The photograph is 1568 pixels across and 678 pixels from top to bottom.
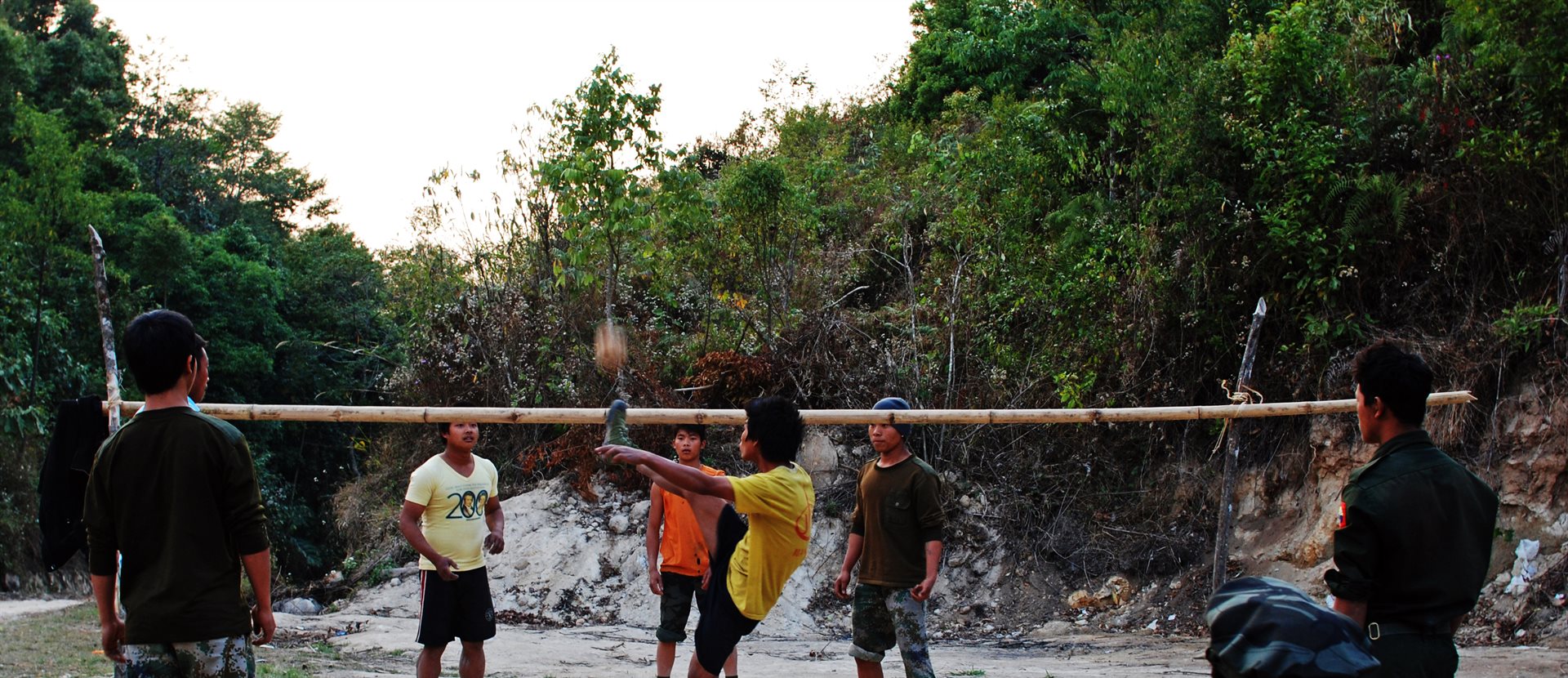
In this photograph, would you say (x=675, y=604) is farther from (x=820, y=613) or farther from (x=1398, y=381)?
(x=820, y=613)

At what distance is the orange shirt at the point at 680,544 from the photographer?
6492 mm

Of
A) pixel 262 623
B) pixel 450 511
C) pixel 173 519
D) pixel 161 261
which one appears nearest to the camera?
pixel 173 519

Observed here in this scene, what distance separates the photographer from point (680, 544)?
6.55 metres

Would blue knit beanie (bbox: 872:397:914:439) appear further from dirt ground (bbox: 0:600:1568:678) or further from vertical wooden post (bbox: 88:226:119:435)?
vertical wooden post (bbox: 88:226:119:435)

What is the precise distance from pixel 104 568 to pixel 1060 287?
10.5m

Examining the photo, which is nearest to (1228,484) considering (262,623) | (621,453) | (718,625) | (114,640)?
(718,625)

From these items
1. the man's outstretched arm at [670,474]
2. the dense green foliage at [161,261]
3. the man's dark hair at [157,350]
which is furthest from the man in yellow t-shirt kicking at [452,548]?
the dense green foliage at [161,261]

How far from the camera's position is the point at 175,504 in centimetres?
345

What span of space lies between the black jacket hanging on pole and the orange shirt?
2.91m

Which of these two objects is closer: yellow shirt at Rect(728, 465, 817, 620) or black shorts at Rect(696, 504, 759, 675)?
yellow shirt at Rect(728, 465, 817, 620)

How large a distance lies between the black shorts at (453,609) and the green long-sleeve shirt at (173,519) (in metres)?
2.24

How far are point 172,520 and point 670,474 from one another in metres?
1.71

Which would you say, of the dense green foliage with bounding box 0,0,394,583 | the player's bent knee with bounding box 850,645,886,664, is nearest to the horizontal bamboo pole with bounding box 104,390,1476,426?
the player's bent knee with bounding box 850,645,886,664

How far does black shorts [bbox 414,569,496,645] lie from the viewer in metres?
5.74
